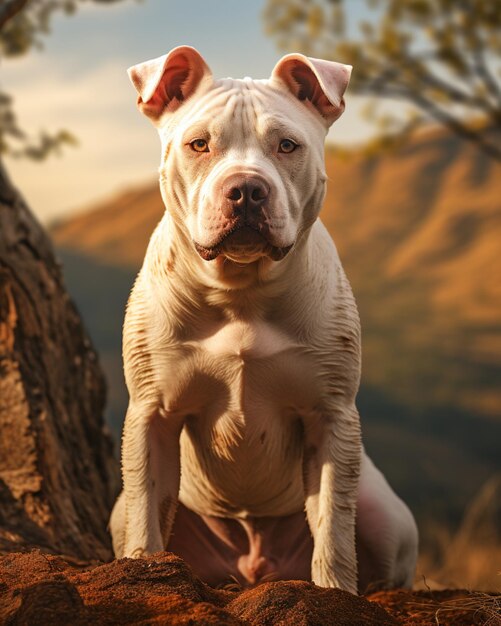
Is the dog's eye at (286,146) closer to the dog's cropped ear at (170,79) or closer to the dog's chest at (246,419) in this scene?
the dog's cropped ear at (170,79)

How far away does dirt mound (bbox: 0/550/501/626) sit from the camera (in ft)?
9.00

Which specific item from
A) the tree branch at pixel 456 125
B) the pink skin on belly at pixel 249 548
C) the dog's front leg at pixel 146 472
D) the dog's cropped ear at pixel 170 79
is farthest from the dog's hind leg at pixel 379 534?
the tree branch at pixel 456 125

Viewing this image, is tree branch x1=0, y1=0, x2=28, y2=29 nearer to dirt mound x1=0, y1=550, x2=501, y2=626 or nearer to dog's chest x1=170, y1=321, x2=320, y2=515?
dog's chest x1=170, y1=321, x2=320, y2=515

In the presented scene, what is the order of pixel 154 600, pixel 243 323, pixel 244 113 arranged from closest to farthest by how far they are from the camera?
pixel 154 600 → pixel 244 113 → pixel 243 323

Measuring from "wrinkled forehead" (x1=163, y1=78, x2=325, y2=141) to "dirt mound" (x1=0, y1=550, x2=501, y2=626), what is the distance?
154 cm

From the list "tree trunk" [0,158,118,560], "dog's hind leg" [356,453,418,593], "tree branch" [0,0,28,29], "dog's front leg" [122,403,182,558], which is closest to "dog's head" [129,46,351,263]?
"dog's front leg" [122,403,182,558]

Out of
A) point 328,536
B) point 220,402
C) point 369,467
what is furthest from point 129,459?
point 369,467

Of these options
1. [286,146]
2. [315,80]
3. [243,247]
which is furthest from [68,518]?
[315,80]

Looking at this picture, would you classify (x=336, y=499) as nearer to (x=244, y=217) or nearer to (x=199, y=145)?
(x=244, y=217)

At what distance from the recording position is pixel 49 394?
502cm

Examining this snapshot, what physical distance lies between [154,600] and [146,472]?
3.15 ft

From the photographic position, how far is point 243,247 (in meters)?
3.23

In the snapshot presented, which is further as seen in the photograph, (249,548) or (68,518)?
(68,518)

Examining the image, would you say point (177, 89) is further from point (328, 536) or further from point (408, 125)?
point (408, 125)
